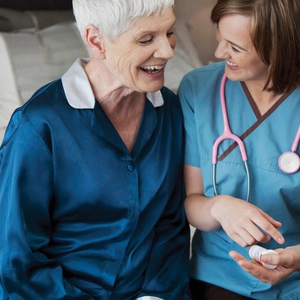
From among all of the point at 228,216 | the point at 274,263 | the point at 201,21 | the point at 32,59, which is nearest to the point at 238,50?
the point at 228,216

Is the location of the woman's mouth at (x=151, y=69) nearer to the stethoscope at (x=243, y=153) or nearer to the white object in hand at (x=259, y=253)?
the stethoscope at (x=243, y=153)

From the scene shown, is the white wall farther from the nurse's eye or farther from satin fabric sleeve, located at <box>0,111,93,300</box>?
satin fabric sleeve, located at <box>0,111,93,300</box>

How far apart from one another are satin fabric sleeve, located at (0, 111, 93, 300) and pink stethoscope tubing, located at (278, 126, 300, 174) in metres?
0.55

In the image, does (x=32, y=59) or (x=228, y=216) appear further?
(x=32, y=59)

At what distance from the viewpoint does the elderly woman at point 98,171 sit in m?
1.27

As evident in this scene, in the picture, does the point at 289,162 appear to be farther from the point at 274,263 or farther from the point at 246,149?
the point at 274,263

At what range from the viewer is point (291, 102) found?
4.60 ft

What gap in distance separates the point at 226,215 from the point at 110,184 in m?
0.28

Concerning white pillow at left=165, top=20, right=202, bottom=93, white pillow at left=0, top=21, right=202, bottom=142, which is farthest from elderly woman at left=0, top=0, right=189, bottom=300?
white pillow at left=165, top=20, right=202, bottom=93

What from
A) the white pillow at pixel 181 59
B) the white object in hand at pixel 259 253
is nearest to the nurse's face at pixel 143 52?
the white object in hand at pixel 259 253

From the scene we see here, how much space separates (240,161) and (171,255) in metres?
0.33

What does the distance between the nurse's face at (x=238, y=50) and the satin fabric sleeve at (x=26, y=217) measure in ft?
1.60

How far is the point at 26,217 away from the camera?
1.29 meters

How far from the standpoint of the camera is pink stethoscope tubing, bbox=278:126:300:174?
4.45ft
